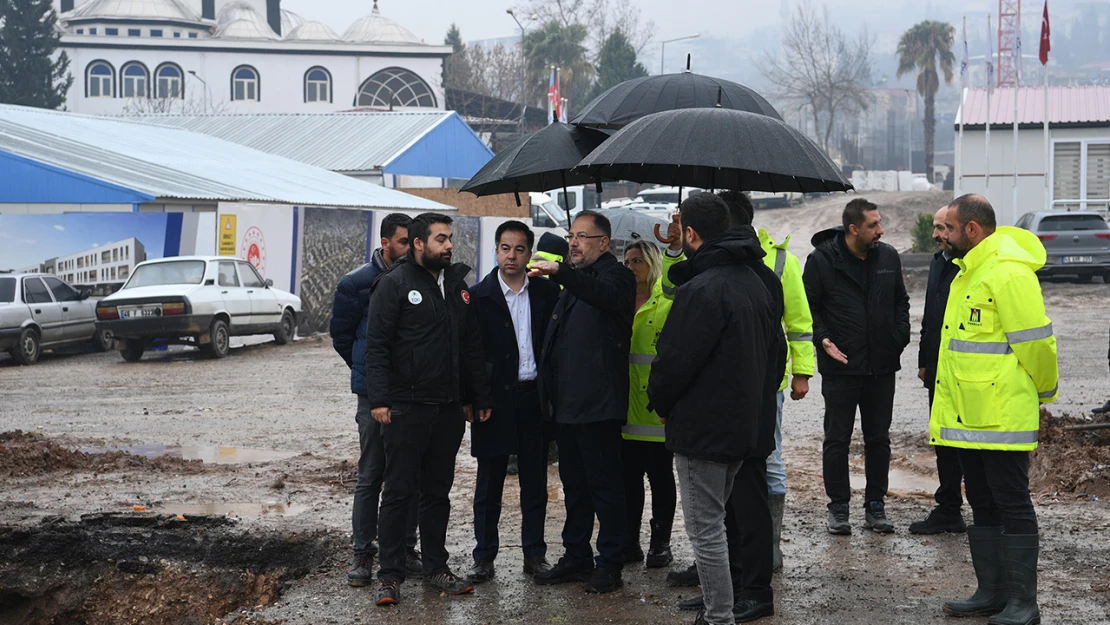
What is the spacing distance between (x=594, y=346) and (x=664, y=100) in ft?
6.80

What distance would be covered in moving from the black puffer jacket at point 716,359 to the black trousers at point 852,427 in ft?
7.17

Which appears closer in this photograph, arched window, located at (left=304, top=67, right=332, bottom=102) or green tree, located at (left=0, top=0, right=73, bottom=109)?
green tree, located at (left=0, top=0, right=73, bottom=109)

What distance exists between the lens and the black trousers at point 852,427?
23.8 ft

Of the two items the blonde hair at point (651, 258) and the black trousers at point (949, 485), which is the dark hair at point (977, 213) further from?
the black trousers at point (949, 485)

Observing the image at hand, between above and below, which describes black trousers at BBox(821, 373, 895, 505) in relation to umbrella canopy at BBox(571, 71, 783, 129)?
below

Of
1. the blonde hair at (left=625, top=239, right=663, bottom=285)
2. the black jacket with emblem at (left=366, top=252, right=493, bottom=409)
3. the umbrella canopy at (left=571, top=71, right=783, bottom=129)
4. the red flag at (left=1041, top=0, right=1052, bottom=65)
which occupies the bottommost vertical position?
the black jacket with emblem at (left=366, top=252, right=493, bottom=409)

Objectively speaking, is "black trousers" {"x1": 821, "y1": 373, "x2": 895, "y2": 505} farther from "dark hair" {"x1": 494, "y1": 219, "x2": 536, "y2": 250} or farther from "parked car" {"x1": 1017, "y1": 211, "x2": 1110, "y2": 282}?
"parked car" {"x1": 1017, "y1": 211, "x2": 1110, "y2": 282}

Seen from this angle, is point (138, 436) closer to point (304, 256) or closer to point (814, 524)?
point (814, 524)

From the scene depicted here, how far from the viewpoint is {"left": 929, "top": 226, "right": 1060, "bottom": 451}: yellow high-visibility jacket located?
527 centimetres

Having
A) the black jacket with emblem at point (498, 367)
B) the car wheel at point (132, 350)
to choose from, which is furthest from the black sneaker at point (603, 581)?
the car wheel at point (132, 350)

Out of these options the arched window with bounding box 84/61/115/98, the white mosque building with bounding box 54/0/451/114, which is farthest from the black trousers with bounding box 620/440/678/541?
the arched window with bounding box 84/61/115/98

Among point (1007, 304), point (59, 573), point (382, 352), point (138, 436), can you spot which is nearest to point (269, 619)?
point (382, 352)

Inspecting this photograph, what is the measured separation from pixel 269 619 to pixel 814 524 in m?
3.40

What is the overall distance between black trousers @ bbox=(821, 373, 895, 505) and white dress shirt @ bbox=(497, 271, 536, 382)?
196 centimetres
